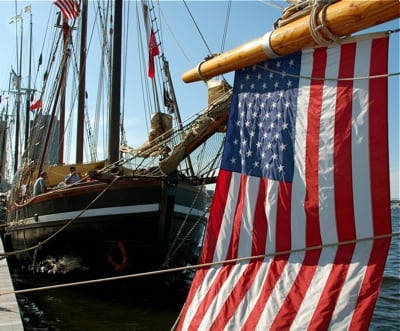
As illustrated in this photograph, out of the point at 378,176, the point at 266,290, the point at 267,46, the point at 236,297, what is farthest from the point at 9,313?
the point at 378,176

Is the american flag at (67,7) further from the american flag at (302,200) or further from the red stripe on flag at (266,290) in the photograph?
the red stripe on flag at (266,290)

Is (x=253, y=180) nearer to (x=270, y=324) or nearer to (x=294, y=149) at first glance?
(x=294, y=149)

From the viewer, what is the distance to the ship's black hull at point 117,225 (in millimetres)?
9164

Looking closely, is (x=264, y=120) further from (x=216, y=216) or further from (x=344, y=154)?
(x=216, y=216)

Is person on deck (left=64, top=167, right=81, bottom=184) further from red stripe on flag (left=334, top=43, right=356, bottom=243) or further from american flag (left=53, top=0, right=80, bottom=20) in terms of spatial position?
red stripe on flag (left=334, top=43, right=356, bottom=243)

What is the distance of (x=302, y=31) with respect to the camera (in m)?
3.14

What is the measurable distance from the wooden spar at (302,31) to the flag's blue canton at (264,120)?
137 mm

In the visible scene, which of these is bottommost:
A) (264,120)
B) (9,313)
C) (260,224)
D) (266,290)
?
(9,313)

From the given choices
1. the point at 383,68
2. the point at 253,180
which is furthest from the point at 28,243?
the point at 383,68

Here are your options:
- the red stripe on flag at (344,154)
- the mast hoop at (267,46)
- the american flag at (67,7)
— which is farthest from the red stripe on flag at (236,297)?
the american flag at (67,7)

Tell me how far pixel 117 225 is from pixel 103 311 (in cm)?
172

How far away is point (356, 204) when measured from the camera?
304 cm

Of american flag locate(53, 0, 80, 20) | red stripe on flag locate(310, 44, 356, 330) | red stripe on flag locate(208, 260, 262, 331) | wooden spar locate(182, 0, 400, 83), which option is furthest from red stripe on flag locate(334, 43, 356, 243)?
american flag locate(53, 0, 80, 20)

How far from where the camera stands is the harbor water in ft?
25.9
